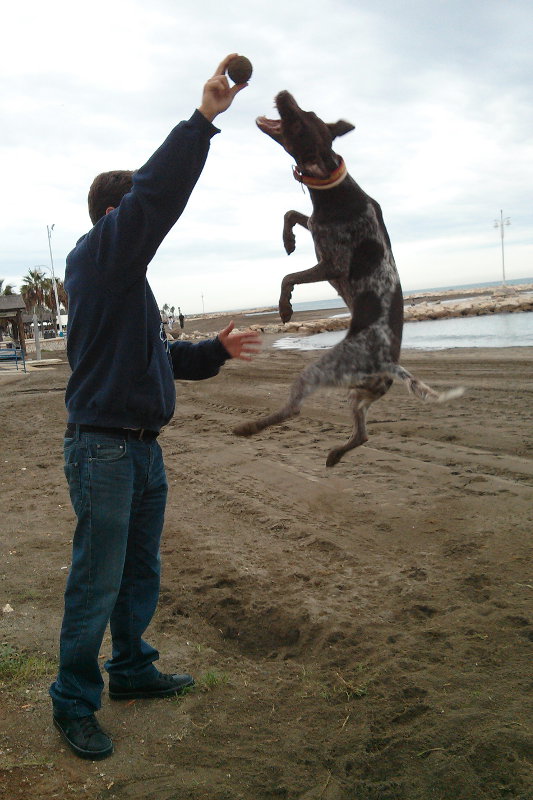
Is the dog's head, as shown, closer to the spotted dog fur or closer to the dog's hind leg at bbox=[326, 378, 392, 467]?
the spotted dog fur

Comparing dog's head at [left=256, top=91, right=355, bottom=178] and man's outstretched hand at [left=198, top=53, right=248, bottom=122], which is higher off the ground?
man's outstretched hand at [left=198, top=53, right=248, bottom=122]

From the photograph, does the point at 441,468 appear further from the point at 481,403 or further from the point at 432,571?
the point at 481,403

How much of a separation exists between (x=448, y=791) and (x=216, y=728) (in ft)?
4.19

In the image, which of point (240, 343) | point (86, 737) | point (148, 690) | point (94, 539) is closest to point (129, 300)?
point (240, 343)

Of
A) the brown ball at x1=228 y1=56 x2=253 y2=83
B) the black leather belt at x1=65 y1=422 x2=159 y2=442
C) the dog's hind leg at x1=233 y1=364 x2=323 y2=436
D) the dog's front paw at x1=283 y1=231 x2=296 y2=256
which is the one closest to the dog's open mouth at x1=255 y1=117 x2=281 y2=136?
the brown ball at x1=228 y1=56 x2=253 y2=83

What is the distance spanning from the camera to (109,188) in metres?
3.39

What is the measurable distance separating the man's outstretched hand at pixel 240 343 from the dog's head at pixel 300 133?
1358mm

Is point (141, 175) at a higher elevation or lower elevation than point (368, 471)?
higher

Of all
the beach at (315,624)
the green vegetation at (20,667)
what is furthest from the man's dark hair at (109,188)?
the green vegetation at (20,667)

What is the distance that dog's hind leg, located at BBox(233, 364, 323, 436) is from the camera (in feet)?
9.92

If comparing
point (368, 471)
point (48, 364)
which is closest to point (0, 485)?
point (368, 471)

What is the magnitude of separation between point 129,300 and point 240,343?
78 cm

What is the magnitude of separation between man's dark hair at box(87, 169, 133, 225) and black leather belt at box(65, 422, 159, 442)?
112 cm

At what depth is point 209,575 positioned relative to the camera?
19.1 ft
